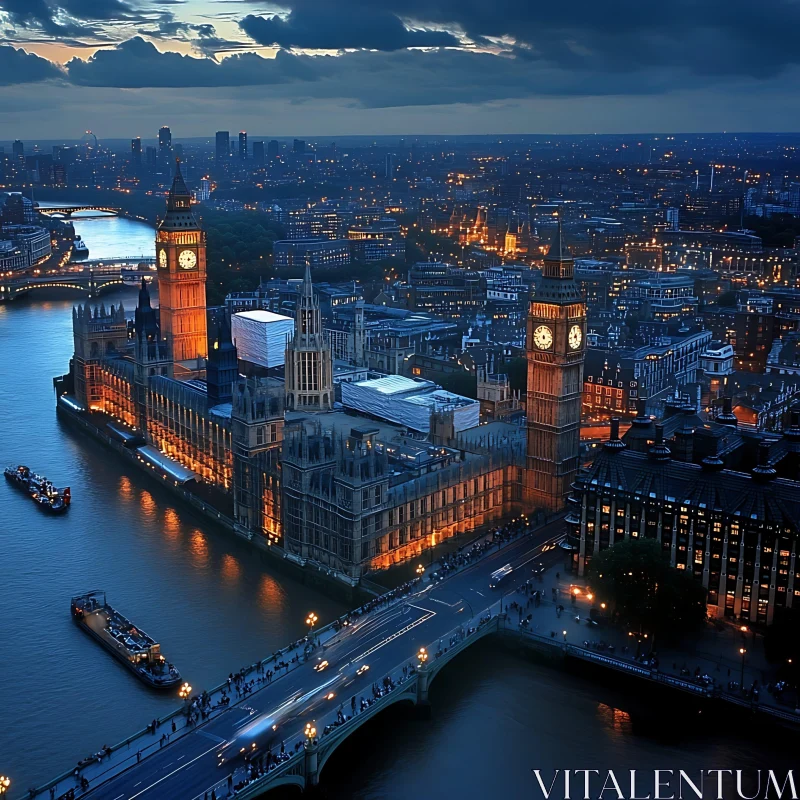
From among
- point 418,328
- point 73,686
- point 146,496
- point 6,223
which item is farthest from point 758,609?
point 6,223

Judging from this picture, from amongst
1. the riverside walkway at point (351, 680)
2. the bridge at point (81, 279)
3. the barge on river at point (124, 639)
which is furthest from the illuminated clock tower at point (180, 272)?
the bridge at point (81, 279)

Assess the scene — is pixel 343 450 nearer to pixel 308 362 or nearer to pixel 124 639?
pixel 124 639

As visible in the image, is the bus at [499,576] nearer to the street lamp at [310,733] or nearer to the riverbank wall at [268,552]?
the riverbank wall at [268,552]

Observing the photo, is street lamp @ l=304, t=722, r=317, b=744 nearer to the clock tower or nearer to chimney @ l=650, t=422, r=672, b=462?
chimney @ l=650, t=422, r=672, b=462

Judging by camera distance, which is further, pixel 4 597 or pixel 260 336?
pixel 260 336

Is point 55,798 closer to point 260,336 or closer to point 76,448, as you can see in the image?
point 76,448
